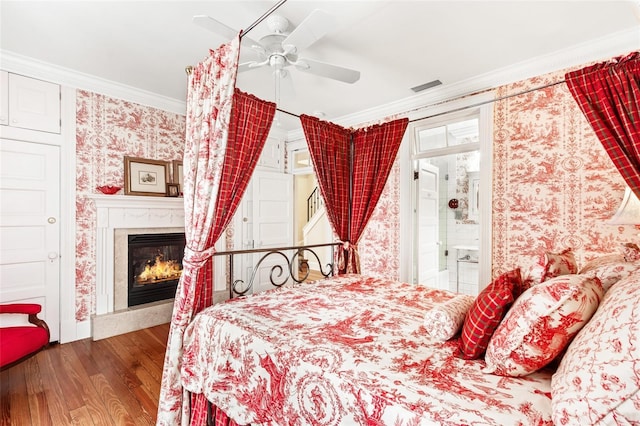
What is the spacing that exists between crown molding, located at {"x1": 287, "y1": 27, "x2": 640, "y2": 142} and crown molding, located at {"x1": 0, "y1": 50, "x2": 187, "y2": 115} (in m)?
2.64

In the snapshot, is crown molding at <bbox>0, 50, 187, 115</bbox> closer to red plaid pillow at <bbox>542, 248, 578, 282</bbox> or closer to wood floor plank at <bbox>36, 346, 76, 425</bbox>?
wood floor plank at <bbox>36, 346, 76, 425</bbox>

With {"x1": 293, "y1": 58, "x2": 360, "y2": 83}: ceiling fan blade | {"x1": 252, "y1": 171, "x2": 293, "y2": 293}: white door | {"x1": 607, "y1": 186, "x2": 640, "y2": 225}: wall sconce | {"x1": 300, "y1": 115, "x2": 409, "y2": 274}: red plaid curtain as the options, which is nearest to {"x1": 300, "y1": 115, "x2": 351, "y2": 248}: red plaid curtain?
{"x1": 300, "y1": 115, "x2": 409, "y2": 274}: red plaid curtain

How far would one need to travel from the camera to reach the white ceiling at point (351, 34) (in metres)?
2.20

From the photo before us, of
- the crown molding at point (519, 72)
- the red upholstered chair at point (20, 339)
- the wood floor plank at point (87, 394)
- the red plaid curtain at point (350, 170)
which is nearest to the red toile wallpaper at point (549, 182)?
the crown molding at point (519, 72)

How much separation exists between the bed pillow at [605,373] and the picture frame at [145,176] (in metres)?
4.14

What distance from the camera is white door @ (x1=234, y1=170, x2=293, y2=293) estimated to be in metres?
4.71

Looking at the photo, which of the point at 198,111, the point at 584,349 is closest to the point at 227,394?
the point at 584,349

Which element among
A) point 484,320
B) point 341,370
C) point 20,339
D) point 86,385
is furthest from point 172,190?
point 484,320

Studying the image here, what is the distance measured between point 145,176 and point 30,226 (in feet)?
3.93

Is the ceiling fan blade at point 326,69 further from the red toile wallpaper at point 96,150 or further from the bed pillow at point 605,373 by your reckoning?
the red toile wallpaper at point 96,150

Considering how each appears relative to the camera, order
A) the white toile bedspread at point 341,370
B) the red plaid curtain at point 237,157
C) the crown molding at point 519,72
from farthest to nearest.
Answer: the crown molding at point 519,72, the red plaid curtain at point 237,157, the white toile bedspread at point 341,370

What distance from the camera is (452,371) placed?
3.77 ft

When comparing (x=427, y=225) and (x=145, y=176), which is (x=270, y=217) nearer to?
(x=145, y=176)

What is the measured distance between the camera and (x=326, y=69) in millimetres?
2336
